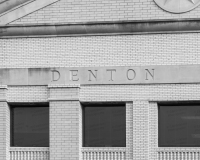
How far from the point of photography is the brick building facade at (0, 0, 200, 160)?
22766mm

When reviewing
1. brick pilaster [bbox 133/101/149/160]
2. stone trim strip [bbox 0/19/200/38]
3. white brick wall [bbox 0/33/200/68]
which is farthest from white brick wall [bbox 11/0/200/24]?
brick pilaster [bbox 133/101/149/160]

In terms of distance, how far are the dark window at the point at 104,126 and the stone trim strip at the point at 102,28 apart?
96.4 inches

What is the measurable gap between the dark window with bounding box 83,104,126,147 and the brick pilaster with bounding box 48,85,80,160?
22.7 inches

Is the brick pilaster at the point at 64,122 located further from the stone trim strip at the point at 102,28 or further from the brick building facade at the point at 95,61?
the stone trim strip at the point at 102,28

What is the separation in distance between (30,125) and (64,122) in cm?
138

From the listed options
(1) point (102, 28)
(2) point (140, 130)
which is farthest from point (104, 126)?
(1) point (102, 28)

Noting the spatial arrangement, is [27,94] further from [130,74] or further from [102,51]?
[130,74]

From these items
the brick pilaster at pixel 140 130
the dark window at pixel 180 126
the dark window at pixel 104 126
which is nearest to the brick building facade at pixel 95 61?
the brick pilaster at pixel 140 130

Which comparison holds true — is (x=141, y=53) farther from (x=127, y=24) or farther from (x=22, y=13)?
(x=22, y=13)

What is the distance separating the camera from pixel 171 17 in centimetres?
2277

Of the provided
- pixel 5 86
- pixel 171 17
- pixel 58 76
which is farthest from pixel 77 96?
pixel 171 17

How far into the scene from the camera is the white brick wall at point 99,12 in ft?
75.0

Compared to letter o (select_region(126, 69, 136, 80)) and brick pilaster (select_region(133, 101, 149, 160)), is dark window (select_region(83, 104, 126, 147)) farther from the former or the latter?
letter o (select_region(126, 69, 136, 80))

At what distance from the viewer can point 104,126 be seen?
Answer: 23.5m
